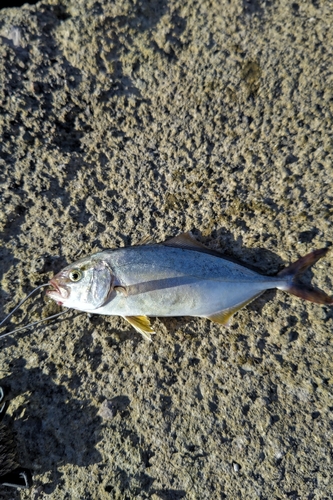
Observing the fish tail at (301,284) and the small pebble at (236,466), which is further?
the fish tail at (301,284)

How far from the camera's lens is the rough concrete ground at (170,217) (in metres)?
1.77

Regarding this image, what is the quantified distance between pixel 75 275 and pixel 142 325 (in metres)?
0.60

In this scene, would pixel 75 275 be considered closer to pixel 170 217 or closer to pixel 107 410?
pixel 170 217

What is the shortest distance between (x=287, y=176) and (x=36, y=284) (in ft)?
6.89

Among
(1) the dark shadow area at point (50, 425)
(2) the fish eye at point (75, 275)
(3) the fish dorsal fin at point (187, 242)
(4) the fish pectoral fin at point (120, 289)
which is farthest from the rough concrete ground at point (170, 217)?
(4) the fish pectoral fin at point (120, 289)

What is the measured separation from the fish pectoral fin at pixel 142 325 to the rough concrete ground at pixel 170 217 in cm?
13

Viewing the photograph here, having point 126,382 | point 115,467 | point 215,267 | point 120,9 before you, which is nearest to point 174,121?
point 120,9

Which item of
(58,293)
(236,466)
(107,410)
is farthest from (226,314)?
(58,293)

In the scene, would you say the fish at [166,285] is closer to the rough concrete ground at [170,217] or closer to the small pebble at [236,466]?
the rough concrete ground at [170,217]

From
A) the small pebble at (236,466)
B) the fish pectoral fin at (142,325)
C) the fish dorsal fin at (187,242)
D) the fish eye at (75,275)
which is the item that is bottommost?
the small pebble at (236,466)

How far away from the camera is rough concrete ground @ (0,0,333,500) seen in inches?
69.8

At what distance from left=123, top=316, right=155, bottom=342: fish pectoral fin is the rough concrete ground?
13 centimetres

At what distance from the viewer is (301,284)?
1879 mm

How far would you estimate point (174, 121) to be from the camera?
2049mm
